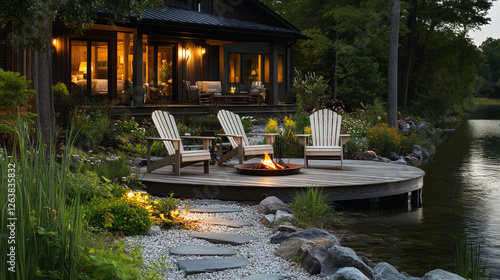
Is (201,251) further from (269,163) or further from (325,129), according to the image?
(325,129)

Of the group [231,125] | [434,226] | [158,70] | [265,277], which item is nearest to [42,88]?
[231,125]

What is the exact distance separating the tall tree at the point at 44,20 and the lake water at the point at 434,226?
3.90 m

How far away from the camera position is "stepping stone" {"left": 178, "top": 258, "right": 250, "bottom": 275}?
3.89 meters

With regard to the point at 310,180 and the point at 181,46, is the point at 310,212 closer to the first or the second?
the point at 310,180

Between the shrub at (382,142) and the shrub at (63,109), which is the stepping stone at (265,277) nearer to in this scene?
the shrub at (63,109)

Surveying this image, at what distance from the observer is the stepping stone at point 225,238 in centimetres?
478

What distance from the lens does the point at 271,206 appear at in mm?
6082

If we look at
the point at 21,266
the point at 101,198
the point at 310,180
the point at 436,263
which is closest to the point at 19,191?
the point at 21,266

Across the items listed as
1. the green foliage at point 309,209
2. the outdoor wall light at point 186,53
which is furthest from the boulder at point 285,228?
the outdoor wall light at point 186,53

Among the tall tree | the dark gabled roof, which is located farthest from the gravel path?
the dark gabled roof

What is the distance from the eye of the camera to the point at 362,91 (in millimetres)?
23016

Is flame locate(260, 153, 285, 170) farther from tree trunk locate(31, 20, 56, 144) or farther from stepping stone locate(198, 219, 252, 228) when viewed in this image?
tree trunk locate(31, 20, 56, 144)

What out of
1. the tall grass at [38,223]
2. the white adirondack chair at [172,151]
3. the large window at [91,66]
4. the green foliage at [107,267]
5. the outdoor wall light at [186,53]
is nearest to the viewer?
the tall grass at [38,223]

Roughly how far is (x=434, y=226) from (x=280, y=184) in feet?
6.44
